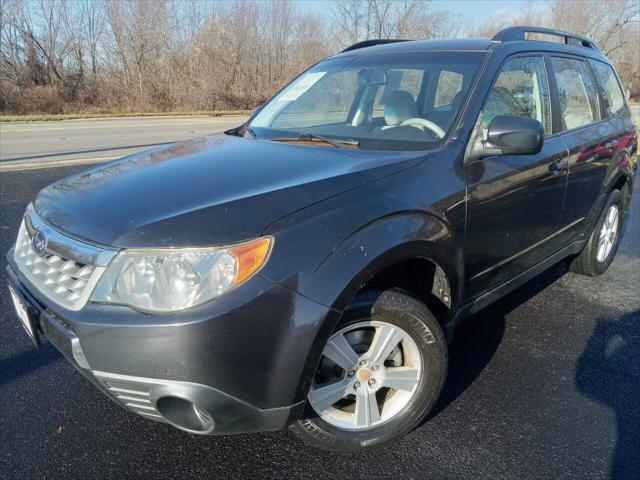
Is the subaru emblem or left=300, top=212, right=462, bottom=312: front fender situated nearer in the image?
left=300, top=212, right=462, bottom=312: front fender

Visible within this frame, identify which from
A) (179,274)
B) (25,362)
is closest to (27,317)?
(179,274)

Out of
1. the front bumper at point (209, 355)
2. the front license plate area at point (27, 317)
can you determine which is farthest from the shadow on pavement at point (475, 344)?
the front license plate area at point (27, 317)

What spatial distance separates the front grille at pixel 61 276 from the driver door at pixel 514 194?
173cm

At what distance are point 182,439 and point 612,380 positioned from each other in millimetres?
2380

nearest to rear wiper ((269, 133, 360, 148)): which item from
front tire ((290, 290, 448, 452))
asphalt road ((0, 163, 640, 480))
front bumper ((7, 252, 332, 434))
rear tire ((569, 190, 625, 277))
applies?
front tire ((290, 290, 448, 452))

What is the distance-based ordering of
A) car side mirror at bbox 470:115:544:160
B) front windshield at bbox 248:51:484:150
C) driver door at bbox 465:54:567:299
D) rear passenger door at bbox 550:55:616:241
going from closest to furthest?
car side mirror at bbox 470:115:544:160, driver door at bbox 465:54:567:299, front windshield at bbox 248:51:484:150, rear passenger door at bbox 550:55:616:241

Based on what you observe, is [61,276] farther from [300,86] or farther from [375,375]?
[300,86]

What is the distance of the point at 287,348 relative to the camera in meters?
1.85

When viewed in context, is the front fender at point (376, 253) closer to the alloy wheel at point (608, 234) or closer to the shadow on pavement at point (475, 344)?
the shadow on pavement at point (475, 344)

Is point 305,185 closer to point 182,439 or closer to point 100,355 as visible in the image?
point 100,355

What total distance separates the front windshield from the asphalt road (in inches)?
55.9

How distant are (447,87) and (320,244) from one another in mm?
1535

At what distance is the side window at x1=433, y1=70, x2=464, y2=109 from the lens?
2846 mm

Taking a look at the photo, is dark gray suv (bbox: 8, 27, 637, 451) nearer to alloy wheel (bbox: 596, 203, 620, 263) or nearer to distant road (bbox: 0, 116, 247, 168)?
alloy wheel (bbox: 596, 203, 620, 263)
